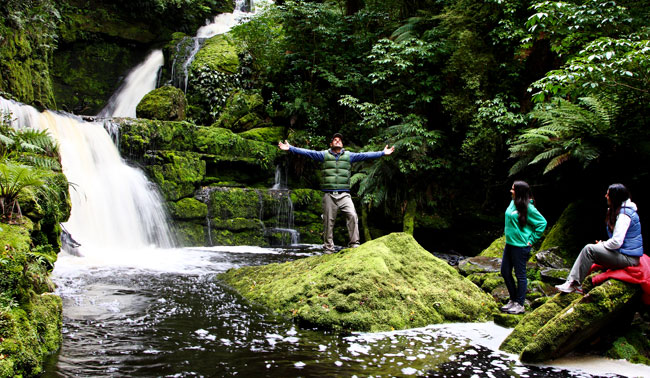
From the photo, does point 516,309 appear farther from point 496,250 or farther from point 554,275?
point 496,250

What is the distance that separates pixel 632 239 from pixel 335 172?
445 cm

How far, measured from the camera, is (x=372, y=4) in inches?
613

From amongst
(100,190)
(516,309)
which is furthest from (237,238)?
(516,309)

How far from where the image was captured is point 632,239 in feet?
12.9

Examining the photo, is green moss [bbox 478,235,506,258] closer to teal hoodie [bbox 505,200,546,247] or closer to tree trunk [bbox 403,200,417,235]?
tree trunk [bbox 403,200,417,235]

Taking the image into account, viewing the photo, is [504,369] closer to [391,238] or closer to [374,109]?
[391,238]

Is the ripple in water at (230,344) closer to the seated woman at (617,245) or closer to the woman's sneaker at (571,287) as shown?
the woman's sneaker at (571,287)

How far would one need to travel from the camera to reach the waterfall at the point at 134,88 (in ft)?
63.7

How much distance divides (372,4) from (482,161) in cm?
797

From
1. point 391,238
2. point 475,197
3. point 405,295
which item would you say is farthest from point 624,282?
point 475,197

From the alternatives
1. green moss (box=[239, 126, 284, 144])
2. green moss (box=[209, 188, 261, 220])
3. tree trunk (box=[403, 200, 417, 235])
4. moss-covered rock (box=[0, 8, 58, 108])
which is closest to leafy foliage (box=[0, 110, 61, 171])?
moss-covered rock (box=[0, 8, 58, 108])

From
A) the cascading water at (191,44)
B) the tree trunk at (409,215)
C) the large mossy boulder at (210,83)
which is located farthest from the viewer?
the cascading water at (191,44)

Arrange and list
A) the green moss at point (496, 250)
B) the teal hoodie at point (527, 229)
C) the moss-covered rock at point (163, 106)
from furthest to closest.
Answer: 1. the moss-covered rock at point (163, 106)
2. the green moss at point (496, 250)
3. the teal hoodie at point (527, 229)

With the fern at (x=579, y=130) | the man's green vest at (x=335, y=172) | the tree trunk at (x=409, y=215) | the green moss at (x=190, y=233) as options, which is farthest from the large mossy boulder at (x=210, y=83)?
the fern at (x=579, y=130)
